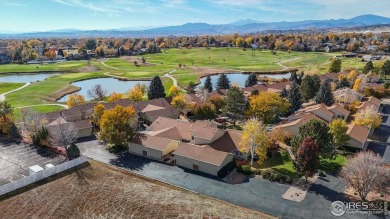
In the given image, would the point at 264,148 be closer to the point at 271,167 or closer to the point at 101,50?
the point at 271,167

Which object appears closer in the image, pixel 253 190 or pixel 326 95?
pixel 253 190

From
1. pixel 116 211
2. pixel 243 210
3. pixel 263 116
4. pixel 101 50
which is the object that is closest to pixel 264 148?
pixel 243 210

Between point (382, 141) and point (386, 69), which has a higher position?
point (386, 69)

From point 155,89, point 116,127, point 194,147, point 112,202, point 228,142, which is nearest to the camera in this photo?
point 112,202

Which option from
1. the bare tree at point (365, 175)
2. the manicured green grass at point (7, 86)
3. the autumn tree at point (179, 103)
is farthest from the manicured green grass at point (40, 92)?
the bare tree at point (365, 175)

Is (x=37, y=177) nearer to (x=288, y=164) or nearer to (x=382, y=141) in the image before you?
(x=288, y=164)

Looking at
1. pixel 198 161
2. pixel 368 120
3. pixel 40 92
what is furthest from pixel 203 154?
pixel 40 92

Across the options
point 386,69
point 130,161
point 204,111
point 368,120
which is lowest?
point 130,161
